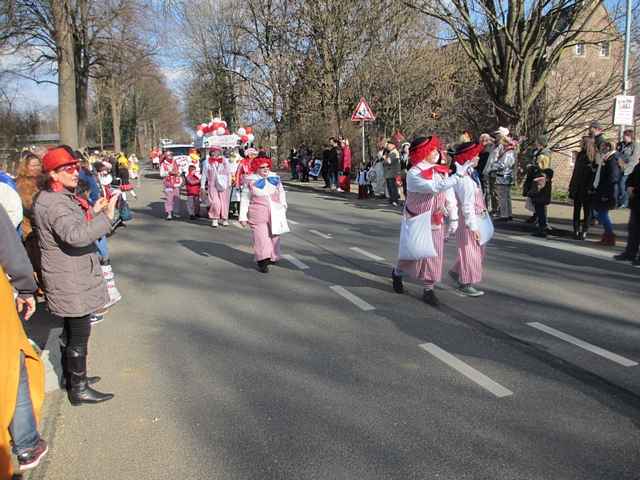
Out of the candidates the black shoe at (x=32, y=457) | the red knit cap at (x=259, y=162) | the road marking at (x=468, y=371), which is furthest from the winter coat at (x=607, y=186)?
the black shoe at (x=32, y=457)

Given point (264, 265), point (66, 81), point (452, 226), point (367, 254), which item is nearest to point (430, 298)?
point (452, 226)

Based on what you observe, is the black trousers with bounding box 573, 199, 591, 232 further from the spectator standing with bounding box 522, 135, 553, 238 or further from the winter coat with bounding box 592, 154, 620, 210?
the spectator standing with bounding box 522, 135, 553, 238

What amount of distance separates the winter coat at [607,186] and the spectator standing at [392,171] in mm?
6678

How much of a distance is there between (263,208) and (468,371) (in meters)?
4.62

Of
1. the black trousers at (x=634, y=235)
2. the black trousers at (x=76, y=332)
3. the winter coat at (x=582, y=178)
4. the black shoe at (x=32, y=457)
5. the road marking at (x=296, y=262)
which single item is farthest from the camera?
the winter coat at (x=582, y=178)

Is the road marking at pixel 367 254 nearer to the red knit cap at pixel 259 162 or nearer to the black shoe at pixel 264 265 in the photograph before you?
the black shoe at pixel 264 265

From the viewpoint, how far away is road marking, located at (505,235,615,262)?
9.01 metres

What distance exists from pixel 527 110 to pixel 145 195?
14.0 meters

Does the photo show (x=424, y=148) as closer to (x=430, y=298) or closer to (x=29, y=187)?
(x=430, y=298)

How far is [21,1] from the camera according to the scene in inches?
762

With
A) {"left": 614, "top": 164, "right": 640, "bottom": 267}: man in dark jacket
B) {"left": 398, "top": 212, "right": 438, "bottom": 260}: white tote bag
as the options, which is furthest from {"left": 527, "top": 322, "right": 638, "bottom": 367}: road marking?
{"left": 614, "top": 164, "right": 640, "bottom": 267}: man in dark jacket

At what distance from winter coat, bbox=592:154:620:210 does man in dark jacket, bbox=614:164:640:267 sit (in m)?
1.02

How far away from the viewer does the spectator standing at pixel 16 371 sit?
2.84m

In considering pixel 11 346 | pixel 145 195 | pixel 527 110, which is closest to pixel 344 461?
pixel 11 346
